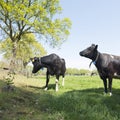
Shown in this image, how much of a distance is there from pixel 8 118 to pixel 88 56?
8840mm

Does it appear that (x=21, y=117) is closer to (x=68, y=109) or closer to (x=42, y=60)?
(x=68, y=109)

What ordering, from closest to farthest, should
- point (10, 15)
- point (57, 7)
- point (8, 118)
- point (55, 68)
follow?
point (8, 118)
point (55, 68)
point (10, 15)
point (57, 7)

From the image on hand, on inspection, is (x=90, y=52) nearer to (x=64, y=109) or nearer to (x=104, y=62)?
(x=104, y=62)

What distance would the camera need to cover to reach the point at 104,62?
16281 millimetres

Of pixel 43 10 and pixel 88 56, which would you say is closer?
pixel 88 56

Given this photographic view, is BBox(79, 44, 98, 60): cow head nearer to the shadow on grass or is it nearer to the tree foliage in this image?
the shadow on grass

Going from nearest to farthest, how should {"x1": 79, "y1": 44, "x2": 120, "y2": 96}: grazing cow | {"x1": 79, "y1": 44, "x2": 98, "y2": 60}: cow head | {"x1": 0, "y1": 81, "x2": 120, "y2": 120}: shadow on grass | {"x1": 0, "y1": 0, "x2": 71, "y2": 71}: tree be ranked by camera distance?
{"x1": 0, "y1": 81, "x2": 120, "y2": 120}: shadow on grass → {"x1": 79, "y1": 44, "x2": 120, "y2": 96}: grazing cow → {"x1": 79, "y1": 44, "x2": 98, "y2": 60}: cow head → {"x1": 0, "y1": 0, "x2": 71, "y2": 71}: tree

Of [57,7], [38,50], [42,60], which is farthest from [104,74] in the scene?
[38,50]

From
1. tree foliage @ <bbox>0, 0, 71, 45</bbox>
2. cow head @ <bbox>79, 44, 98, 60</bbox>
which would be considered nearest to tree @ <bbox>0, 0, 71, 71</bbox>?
tree foliage @ <bbox>0, 0, 71, 45</bbox>

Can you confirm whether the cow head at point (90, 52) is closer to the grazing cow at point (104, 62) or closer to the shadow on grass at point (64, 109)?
the grazing cow at point (104, 62)

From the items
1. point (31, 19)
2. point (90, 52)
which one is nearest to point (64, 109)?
point (90, 52)

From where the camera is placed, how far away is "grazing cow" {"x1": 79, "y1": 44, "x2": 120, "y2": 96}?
53.2 ft

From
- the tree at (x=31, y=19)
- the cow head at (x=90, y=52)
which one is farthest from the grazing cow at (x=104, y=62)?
the tree at (x=31, y=19)

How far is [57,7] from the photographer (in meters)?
43.4
